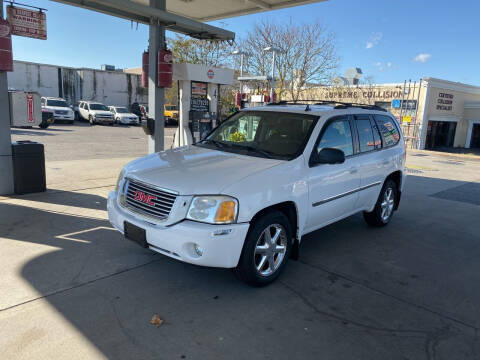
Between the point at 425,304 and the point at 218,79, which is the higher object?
the point at 218,79

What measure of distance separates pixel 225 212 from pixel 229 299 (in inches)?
35.1

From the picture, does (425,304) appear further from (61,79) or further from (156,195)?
(61,79)

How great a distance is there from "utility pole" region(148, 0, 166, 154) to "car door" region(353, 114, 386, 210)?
4844 millimetres

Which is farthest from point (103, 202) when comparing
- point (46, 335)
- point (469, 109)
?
point (469, 109)

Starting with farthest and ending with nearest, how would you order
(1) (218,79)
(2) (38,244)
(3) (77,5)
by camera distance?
(1) (218,79), (3) (77,5), (2) (38,244)

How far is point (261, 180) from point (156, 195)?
1017 millimetres

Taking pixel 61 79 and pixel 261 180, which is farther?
pixel 61 79

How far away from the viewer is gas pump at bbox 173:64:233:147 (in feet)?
32.4

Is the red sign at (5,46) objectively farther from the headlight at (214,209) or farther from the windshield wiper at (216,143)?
the headlight at (214,209)

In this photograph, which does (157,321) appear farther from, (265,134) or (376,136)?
(376,136)

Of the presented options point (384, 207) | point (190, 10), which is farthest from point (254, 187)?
point (190, 10)

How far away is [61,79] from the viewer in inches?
1361

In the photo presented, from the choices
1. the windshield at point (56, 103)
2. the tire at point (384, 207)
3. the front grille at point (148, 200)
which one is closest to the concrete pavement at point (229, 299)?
the tire at point (384, 207)

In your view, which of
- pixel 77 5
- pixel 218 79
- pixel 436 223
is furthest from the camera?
pixel 218 79
